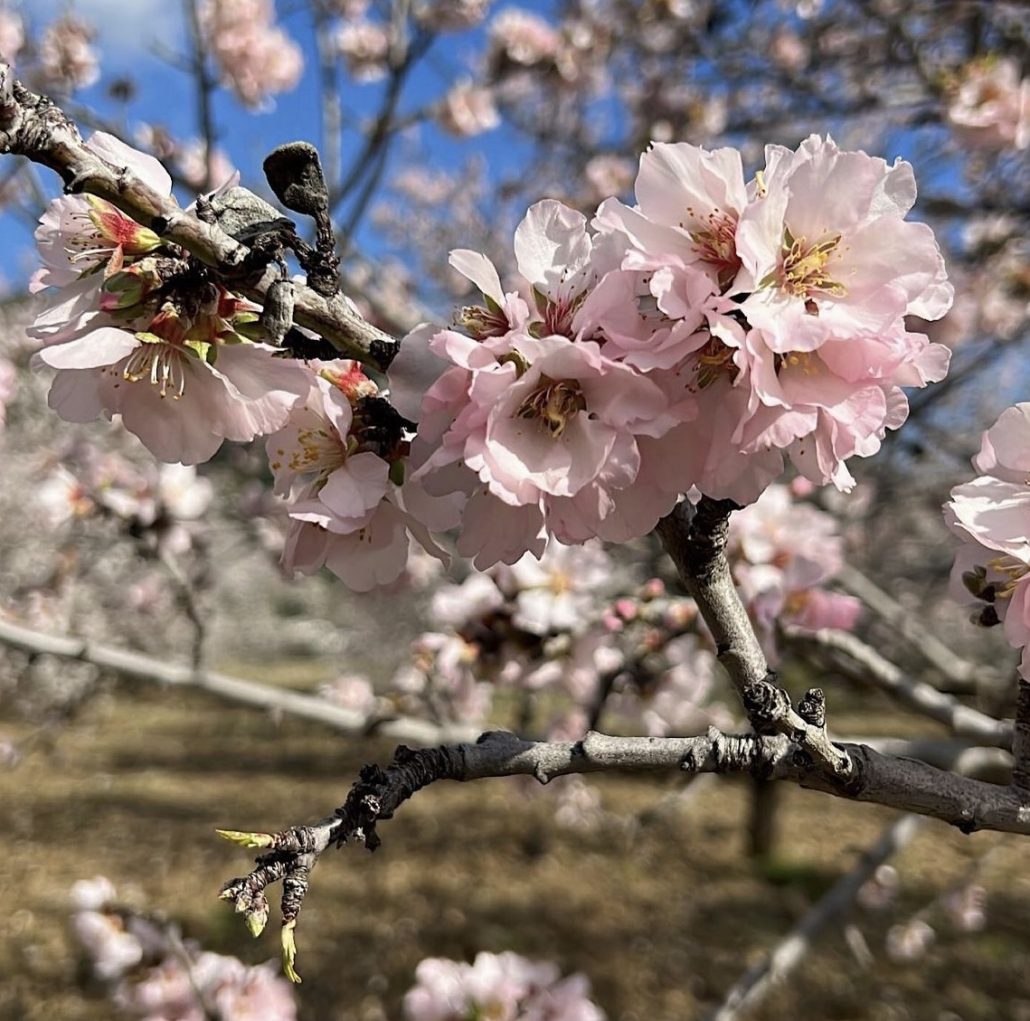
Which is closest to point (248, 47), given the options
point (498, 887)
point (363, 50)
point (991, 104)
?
point (363, 50)

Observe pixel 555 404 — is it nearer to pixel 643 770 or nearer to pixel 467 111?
pixel 643 770

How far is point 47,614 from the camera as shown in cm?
437

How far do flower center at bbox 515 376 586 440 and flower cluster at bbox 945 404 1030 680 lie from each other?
437 mm

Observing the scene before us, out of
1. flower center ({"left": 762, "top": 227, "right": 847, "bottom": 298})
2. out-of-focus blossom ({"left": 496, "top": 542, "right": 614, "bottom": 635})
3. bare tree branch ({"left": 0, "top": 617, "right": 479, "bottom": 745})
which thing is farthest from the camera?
bare tree branch ({"left": 0, "top": 617, "right": 479, "bottom": 745})

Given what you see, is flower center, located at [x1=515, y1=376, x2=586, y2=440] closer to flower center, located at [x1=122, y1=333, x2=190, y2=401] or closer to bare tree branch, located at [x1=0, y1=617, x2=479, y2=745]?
flower center, located at [x1=122, y1=333, x2=190, y2=401]

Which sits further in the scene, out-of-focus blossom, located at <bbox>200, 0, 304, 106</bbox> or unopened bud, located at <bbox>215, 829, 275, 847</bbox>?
out-of-focus blossom, located at <bbox>200, 0, 304, 106</bbox>

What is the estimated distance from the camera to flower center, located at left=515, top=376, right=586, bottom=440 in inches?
33.6

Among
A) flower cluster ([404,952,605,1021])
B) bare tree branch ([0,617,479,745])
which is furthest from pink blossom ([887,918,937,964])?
bare tree branch ([0,617,479,745])

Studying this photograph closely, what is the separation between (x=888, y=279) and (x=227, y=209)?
2.05 feet

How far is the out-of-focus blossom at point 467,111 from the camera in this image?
221 inches

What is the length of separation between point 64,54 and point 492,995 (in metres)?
4.05

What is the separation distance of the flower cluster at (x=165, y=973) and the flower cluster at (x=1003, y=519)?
2136 millimetres

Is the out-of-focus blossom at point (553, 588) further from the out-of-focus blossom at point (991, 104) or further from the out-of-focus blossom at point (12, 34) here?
the out-of-focus blossom at point (12, 34)

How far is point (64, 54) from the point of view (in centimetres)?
398
